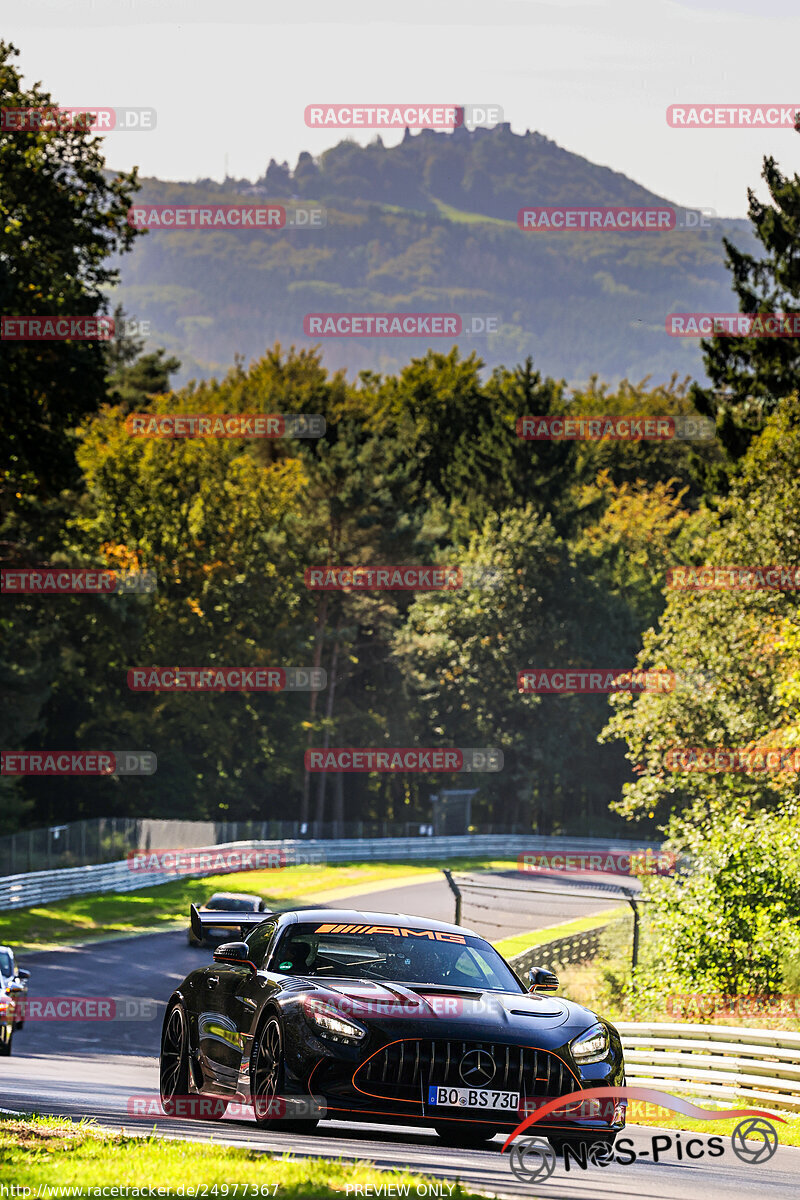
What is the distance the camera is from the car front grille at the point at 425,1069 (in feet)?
26.2

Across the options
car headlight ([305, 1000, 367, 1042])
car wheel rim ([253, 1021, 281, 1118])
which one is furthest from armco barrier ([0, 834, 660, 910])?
car headlight ([305, 1000, 367, 1042])

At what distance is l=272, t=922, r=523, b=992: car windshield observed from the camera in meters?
8.93

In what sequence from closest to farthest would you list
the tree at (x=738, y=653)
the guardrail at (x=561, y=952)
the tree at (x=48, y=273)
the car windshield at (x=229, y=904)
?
the guardrail at (x=561, y=952) → the tree at (x=48, y=273) → the car windshield at (x=229, y=904) → the tree at (x=738, y=653)

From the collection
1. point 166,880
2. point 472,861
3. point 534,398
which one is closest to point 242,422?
point 534,398

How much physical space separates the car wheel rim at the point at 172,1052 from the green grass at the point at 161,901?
26189mm

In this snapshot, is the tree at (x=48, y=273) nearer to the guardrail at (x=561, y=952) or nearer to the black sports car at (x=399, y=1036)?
the guardrail at (x=561, y=952)

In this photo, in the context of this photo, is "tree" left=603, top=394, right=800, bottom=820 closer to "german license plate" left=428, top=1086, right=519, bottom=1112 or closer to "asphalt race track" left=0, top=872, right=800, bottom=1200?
"asphalt race track" left=0, top=872, right=800, bottom=1200

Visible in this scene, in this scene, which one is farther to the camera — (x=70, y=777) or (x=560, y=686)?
(x=560, y=686)

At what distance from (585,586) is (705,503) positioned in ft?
136

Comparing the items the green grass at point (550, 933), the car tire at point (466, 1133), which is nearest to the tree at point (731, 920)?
the green grass at point (550, 933)

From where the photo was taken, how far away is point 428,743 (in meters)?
82.8

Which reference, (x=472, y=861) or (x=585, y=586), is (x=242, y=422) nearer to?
(x=585, y=586)

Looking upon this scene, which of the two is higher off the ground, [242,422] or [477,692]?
[242,422]

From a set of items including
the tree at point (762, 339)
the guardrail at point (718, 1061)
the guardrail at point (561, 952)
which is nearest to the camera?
the guardrail at point (718, 1061)
